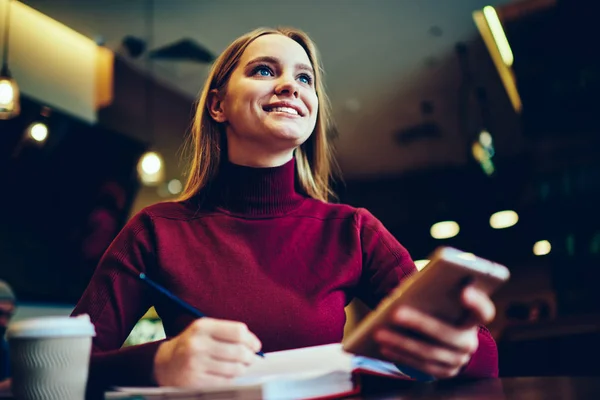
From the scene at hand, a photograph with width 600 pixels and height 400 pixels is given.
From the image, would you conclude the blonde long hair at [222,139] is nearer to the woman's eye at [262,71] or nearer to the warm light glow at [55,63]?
the woman's eye at [262,71]

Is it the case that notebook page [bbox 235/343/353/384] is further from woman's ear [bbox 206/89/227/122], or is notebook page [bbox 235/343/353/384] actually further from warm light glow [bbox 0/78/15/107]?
warm light glow [bbox 0/78/15/107]

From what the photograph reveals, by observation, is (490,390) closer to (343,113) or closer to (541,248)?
(343,113)

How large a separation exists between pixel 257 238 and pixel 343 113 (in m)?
4.86

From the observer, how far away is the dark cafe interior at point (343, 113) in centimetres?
363

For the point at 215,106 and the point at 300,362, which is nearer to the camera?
the point at 300,362

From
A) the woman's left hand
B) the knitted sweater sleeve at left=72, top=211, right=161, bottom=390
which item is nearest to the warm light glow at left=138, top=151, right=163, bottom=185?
the knitted sweater sleeve at left=72, top=211, right=161, bottom=390

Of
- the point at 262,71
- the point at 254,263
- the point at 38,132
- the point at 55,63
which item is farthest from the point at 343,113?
the point at 254,263

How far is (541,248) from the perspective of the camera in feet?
23.5

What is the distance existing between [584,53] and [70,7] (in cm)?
332

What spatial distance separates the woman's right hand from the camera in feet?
2.46

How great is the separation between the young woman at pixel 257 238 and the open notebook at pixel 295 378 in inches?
8.2

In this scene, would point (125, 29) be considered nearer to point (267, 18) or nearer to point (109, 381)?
point (267, 18)

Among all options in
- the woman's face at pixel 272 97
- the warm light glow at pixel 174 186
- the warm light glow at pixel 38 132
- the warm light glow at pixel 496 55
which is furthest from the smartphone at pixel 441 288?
the warm light glow at pixel 174 186

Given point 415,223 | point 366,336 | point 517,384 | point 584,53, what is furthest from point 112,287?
point 415,223
